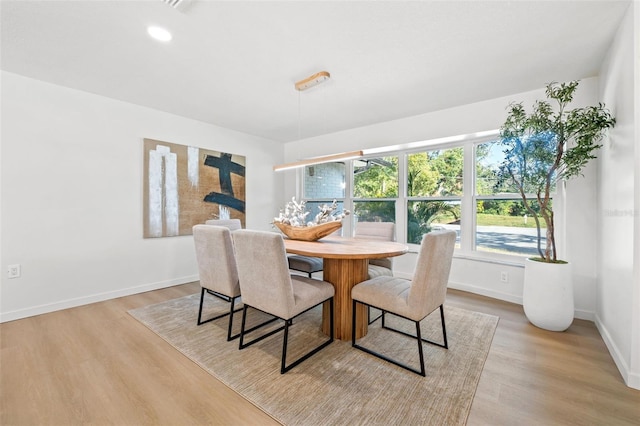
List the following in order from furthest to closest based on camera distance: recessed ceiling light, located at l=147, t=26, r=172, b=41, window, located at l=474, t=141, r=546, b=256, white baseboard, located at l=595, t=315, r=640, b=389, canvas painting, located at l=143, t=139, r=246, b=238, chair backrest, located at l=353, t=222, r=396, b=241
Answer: canvas painting, located at l=143, t=139, r=246, b=238 < window, located at l=474, t=141, r=546, b=256 < chair backrest, located at l=353, t=222, r=396, b=241 < recessed ceiling light, located at l=147, t=26, r=172, b=41 < white baseboard, located at l=595, t=315, r=640, b=389

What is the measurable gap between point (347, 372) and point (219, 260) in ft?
4.31

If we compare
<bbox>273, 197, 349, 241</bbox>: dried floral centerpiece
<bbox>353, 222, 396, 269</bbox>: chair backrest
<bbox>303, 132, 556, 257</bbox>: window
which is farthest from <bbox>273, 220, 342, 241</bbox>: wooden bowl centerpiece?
<bbox>303, 132, 556, 257</bbox>: window

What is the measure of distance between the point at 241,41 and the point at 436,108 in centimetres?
254

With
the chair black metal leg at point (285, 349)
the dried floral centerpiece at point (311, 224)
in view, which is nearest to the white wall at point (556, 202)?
the dried floral centerpiece at point (311, 224)

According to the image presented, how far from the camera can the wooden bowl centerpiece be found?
8.23ft

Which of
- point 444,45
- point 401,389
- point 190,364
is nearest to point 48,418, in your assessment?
point 190,364

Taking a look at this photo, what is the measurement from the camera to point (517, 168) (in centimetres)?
262

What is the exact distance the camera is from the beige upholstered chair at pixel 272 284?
68.2 inches

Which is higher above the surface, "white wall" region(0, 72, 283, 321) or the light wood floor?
"white wall" region(0, 72, 283, 321)

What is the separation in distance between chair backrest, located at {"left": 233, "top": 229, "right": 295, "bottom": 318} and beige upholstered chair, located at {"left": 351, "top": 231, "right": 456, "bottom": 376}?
1.93ft

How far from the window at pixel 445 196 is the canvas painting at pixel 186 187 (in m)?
1.88

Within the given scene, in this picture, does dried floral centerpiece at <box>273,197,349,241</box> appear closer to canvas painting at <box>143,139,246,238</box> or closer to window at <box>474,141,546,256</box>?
canvas painting at <box>143,139,246,238</box>

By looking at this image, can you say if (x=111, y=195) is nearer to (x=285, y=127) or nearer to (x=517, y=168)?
(x=285, y=127)

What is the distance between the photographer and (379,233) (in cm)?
303
